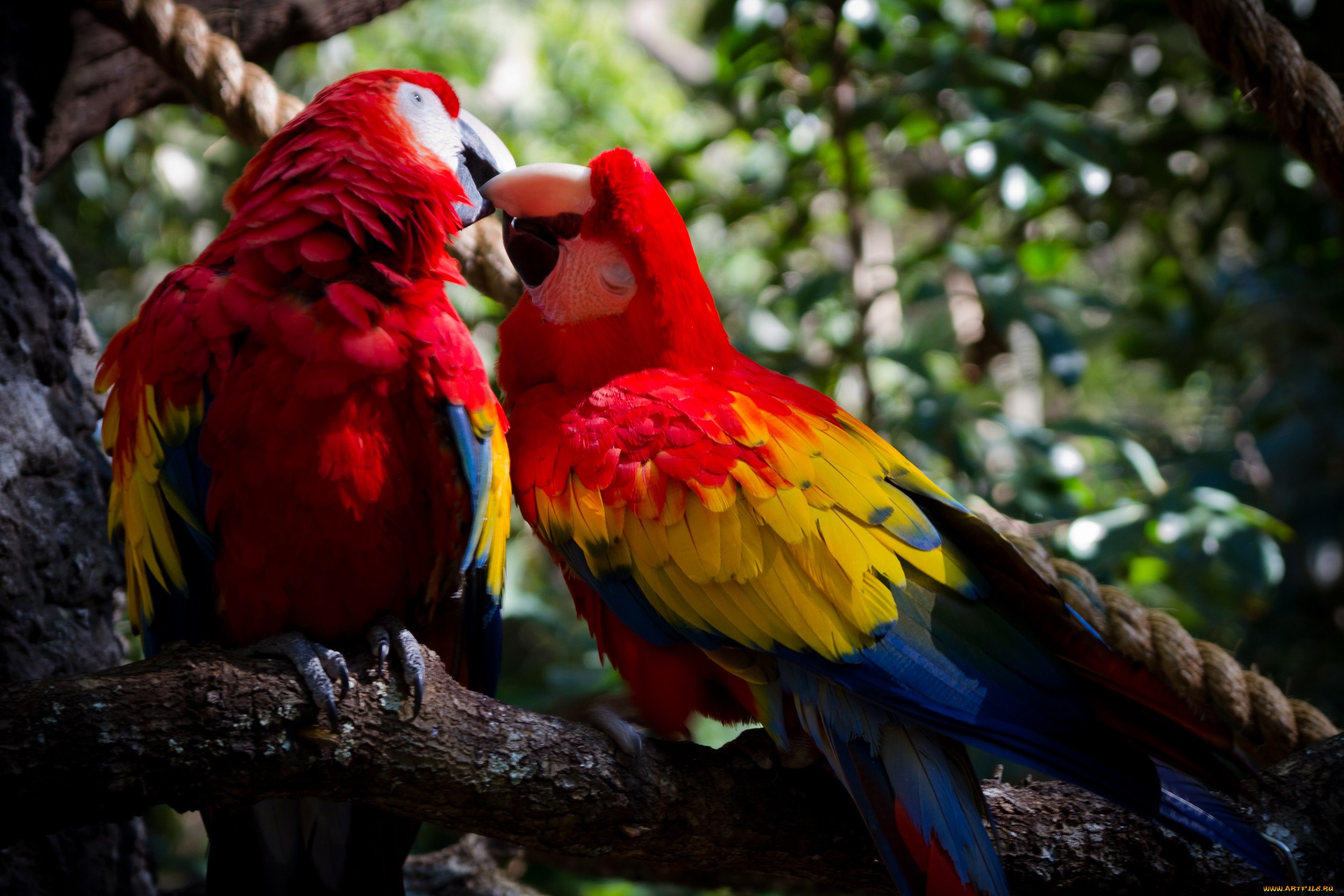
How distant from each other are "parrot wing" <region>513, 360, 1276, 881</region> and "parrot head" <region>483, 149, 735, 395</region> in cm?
9

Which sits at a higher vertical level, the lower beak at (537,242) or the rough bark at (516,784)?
the lower beak at (537,242)

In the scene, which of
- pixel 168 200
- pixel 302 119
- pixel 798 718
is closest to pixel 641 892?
pixel 798 718

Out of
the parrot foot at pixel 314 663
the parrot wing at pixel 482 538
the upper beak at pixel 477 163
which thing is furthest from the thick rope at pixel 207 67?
the parrot foot at pixel 314 663

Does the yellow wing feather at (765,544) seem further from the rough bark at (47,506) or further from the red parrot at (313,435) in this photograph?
the rough bark at (47,506)

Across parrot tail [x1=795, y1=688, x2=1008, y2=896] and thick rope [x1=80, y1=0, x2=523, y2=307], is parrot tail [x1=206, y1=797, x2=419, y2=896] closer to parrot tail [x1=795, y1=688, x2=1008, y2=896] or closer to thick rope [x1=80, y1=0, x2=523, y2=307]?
parrot tail [x1=795, y1=688, x2=1008, y2=896]

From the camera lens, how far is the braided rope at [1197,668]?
1488 millimetres

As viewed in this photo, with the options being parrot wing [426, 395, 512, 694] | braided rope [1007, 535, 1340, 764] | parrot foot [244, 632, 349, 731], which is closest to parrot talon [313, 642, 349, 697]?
parrot foot [244, 632, 349, 731]

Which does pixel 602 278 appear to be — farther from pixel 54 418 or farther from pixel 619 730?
pixel 54 418

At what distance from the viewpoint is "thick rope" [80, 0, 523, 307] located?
66.0 inches

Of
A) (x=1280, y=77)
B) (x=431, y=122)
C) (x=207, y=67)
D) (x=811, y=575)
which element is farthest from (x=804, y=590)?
(x=207, y=67)

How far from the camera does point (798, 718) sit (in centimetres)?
122

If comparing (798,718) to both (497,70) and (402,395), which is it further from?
(497,70)

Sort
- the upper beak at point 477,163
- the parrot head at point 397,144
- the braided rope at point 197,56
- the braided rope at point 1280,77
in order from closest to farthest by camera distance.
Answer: the parrot head at point 397,144 → the braided rope at point 1280,77 → the upper beak at point 477,163 → the braided rope at point 197,56

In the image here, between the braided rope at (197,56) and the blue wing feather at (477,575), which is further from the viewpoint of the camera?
the braided rope at (197,56)
